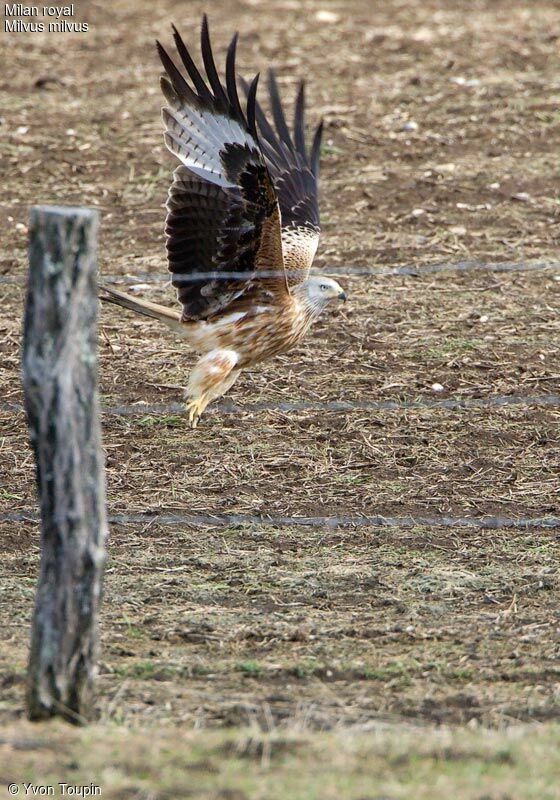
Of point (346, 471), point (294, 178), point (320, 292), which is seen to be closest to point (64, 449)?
point (346, 471)

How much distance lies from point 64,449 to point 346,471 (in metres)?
2.81

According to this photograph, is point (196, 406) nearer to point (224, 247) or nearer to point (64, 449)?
point (224, 247)

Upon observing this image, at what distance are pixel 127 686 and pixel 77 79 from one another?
945 centimetres

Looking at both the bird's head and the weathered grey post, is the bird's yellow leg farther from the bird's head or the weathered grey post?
the weathered grey post

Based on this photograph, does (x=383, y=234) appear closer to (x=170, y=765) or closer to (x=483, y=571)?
(x=483, y=571)

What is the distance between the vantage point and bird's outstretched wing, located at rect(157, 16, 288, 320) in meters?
5.92

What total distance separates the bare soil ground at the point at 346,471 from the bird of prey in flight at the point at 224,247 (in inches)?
15.1

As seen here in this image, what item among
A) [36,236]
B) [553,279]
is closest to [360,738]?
[36,236]

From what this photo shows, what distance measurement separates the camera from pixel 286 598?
16.4ft

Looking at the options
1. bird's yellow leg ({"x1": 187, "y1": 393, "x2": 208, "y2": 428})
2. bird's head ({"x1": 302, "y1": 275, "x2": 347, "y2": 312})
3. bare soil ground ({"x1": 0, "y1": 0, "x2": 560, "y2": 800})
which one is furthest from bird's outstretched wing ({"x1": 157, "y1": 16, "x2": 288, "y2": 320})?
bare soil ground ({"x1": 0, "y1": 0, "x2": 560, "y2": 800})

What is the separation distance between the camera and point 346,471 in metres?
6.20

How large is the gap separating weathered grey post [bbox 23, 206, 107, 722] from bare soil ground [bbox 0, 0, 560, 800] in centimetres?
19

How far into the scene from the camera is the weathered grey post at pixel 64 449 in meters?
3.54

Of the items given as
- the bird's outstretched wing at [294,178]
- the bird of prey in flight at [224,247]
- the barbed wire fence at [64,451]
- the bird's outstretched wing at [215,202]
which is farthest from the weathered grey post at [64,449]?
the bird's outstretched wing at [294,178]
